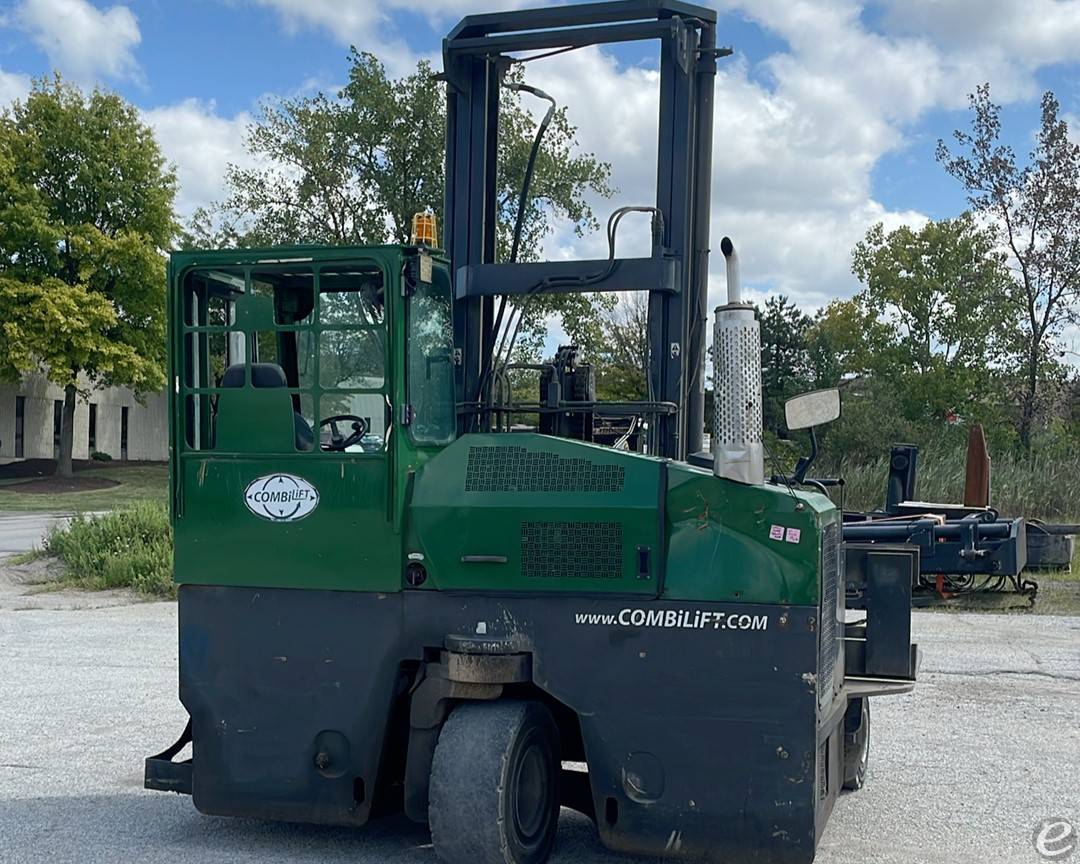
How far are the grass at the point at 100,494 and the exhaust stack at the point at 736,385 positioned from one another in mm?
21723

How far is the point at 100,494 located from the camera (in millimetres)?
35156

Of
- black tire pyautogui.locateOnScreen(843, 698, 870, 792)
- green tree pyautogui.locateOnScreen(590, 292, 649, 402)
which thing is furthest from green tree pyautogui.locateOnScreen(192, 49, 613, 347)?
black tire pyautogui.locateOnScreen(843, 698, 870, 792)

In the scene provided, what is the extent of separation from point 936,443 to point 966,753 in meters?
21.0

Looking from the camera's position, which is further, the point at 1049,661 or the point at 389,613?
the point at 1049,661

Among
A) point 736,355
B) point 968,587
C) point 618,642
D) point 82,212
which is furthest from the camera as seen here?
point 82,212

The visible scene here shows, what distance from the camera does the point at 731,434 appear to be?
486 cm

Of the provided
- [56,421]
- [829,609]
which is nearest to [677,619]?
[829,609]

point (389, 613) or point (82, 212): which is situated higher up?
point (82, 212)

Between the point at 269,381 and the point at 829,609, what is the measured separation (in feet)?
8.69

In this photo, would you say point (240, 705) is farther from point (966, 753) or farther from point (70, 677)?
point (70, 677)

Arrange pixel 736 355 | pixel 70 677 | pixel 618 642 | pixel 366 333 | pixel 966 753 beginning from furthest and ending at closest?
pixel 70 677 → pixel 966 753 → pixel 366 333 → pixel 618 642 → pixel 736 355

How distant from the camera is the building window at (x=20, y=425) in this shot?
1815 inches

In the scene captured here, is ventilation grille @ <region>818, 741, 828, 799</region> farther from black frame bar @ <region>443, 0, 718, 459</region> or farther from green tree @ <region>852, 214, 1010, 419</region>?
green tree @ <region>852, 214, 1010, 419</region>

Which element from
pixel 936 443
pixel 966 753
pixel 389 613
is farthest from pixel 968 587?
pixel 936 443
